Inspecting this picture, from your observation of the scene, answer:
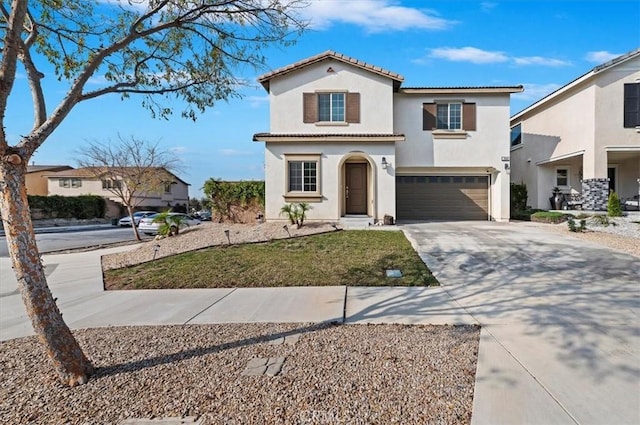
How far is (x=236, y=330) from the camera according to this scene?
4512 mm

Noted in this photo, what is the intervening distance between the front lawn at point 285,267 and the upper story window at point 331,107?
676 centimetres

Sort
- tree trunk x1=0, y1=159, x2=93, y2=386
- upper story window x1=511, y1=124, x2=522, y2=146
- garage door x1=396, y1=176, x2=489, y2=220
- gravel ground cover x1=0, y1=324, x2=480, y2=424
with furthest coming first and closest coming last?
1. upper story window x1=511, y1=124, x2=522, y2=146
2. garage door x1=396, y1=176, x2=489, y2=220
3. tree trunk x1=0, y1=159, x2=93, y2=386
4. gravel ground cover x1=0, y1=324, x2=480, y2=424

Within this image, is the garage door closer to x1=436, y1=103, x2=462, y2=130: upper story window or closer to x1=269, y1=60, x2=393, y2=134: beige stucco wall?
x1=436, y1=103, x2=462, y2=130: upper story window

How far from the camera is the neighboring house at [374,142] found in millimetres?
15023

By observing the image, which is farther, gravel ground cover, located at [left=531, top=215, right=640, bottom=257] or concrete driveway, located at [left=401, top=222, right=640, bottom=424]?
gravel ground cover, located at [left=531, top=215, right=640, bottom=257]

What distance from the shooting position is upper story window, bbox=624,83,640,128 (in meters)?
15.9

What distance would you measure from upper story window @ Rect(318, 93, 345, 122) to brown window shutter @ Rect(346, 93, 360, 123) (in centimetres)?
29

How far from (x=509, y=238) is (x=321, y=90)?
31.7 feet

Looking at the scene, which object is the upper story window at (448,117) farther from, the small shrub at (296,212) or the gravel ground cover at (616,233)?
the small shrub at (296,212)

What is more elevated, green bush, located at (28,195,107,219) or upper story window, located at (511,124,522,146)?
upper story window, located at (511,124,522,146)

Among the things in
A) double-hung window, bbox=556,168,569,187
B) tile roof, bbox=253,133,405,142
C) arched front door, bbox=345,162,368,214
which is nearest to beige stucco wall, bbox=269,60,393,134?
tile roof, bbox=253,133,405,142

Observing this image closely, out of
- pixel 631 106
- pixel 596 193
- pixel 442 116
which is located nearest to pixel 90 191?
pixel 442 116

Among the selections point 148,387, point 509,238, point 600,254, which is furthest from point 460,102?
point 148,387

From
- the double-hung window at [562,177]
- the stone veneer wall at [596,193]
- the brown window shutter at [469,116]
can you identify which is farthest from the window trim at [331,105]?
the double-hung window at [562,177]
